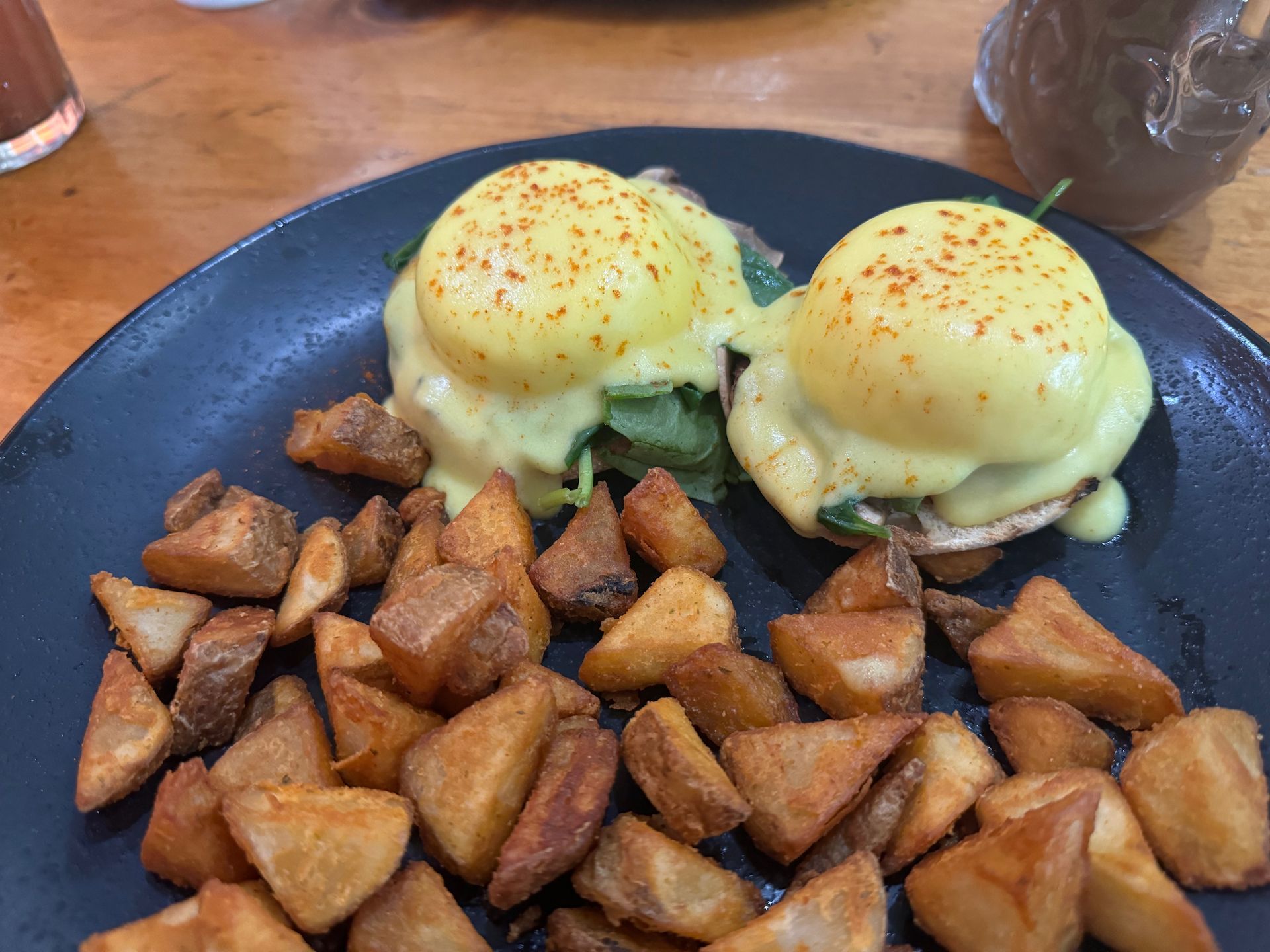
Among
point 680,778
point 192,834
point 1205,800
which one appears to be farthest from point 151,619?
point 1205,800

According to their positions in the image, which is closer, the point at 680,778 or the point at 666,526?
the point at 680,778

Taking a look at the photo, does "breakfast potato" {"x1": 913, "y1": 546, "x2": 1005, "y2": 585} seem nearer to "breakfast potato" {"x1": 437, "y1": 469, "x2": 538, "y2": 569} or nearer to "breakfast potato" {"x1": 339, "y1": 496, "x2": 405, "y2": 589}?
"breakfast potato" {"x1": 437, "y1": 469, "x2": 538, "y2": 569}

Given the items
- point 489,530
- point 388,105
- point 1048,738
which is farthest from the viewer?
point 388,105

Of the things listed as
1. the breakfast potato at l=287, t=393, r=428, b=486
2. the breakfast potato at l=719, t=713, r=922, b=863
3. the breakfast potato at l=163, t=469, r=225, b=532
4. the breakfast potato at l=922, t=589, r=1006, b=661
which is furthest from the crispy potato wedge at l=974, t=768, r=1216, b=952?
the breakfast potato at l=163, t=469, r=225, b=532

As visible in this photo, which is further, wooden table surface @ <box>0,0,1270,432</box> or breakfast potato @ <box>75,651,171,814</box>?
wooden table surface @ <box>0,0,1270,432</box>

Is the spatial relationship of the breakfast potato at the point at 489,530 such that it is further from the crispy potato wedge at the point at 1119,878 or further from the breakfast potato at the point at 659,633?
the crispy potato wedge at the point at 1119,878

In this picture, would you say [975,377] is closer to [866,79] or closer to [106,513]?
[106,513]

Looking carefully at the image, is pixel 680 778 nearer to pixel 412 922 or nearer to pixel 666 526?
pixel 412 922
